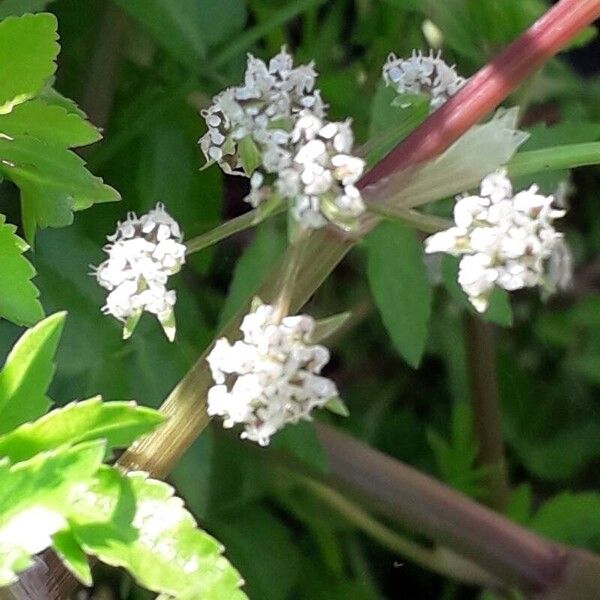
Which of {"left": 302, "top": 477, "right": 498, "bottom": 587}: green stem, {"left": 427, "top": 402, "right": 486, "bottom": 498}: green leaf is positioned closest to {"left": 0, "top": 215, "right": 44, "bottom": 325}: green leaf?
{"left": 302, "top": 477, "right": 498, "bottom": 587}: green stem

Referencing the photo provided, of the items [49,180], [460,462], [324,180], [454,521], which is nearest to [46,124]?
[49,180]

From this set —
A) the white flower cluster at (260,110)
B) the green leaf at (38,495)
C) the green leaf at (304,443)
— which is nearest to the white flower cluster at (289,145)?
the white flower cluster at (260,110)

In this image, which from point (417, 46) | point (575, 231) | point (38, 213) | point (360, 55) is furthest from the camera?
point (575, 231)

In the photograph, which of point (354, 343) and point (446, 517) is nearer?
point (446, 517)

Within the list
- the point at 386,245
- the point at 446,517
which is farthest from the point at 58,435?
the point at 446,517

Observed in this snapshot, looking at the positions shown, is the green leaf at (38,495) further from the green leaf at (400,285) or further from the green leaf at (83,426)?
the green leaf at (400,285)

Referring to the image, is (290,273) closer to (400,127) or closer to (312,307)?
(400,127)

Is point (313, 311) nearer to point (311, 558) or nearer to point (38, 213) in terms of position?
point (311, 558)

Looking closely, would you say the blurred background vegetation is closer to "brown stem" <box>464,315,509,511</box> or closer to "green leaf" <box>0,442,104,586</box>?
"brown stem" <box>464,315,509,511</box>
